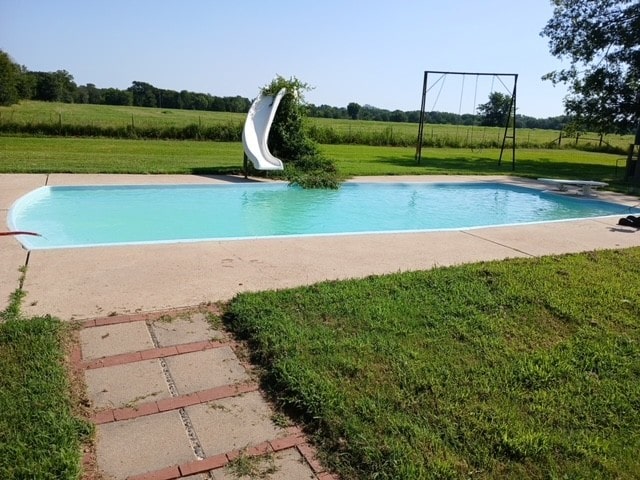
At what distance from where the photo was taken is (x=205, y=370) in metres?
3.08

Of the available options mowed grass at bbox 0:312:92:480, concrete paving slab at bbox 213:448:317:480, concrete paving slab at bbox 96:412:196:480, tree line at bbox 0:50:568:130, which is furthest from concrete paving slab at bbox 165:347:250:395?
tree line at bbox 0:50:568:130

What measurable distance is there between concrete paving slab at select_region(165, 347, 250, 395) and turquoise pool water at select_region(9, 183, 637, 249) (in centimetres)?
387

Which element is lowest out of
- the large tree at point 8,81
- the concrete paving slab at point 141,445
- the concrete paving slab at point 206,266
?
the concrete paving slab at point 141,445

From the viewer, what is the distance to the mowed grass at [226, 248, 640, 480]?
7.76 feet

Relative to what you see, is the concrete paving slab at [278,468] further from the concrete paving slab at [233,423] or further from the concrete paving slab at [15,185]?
the concrete paving slab at [15,185]

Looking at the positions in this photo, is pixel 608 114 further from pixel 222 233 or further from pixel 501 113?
pixel 222 233

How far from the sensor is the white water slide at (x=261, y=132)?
12.0 m

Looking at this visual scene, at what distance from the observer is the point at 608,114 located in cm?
1905

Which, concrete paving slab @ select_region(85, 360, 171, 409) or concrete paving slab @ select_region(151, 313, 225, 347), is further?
concrete paving slab @ select_region(151, 313, 225, 347)

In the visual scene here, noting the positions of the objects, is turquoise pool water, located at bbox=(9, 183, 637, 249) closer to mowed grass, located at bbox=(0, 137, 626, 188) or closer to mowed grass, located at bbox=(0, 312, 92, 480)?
mowed grass, located at bbox=(0, 137, 626, 188)

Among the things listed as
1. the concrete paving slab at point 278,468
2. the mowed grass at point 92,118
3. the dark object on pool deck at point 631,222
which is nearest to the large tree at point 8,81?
the mowed grass at point 92,118

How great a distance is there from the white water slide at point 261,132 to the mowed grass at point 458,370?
7.90 metres

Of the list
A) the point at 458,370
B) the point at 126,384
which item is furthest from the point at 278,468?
the point at 458,370

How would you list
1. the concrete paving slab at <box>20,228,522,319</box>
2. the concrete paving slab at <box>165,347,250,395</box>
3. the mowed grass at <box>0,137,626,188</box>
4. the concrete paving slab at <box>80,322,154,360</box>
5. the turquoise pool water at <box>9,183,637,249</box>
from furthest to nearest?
the mowed grass at <box>0,137,626,188</box>
the turquoise pool water at <box>9,183,637,249</box>
the concrete paving slab at <box>20,228,522,319</box>
the concrete paving slab at <box>80,322,154,360</box>
the concrete paving slab at <box>165,347,250,395</box>
